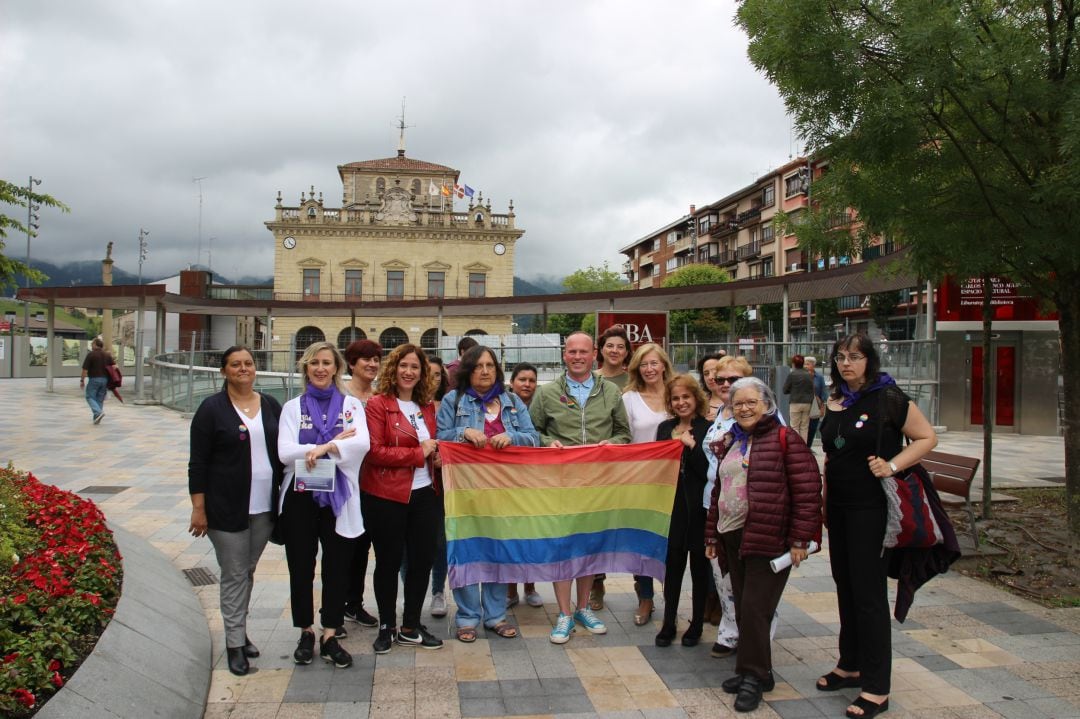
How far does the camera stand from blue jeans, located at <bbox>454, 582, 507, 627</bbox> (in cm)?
456

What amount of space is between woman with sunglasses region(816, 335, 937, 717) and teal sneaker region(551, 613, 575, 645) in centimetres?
168

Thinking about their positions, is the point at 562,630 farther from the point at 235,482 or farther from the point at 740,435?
the point at 235,482

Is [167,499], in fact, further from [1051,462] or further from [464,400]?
[1051,462]

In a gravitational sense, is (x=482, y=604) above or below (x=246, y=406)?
below

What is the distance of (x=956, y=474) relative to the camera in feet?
21.0

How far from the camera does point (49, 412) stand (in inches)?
690

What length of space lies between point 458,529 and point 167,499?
5.41m

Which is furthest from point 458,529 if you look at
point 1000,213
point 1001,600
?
point 1000,213

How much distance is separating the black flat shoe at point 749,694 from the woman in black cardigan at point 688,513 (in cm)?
74

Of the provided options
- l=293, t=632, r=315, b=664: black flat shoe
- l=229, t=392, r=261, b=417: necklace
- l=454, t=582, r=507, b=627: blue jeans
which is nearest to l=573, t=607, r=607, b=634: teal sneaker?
l=454, t=582, r=507, b=627: blue jeans

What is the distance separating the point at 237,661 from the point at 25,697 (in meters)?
1.36

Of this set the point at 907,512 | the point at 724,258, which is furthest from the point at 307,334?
the point at 907,512

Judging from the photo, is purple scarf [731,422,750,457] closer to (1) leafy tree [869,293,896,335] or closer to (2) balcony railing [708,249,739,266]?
(1) leafy tree [869,293,896,335]

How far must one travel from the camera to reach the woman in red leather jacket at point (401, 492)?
427 centimetres
